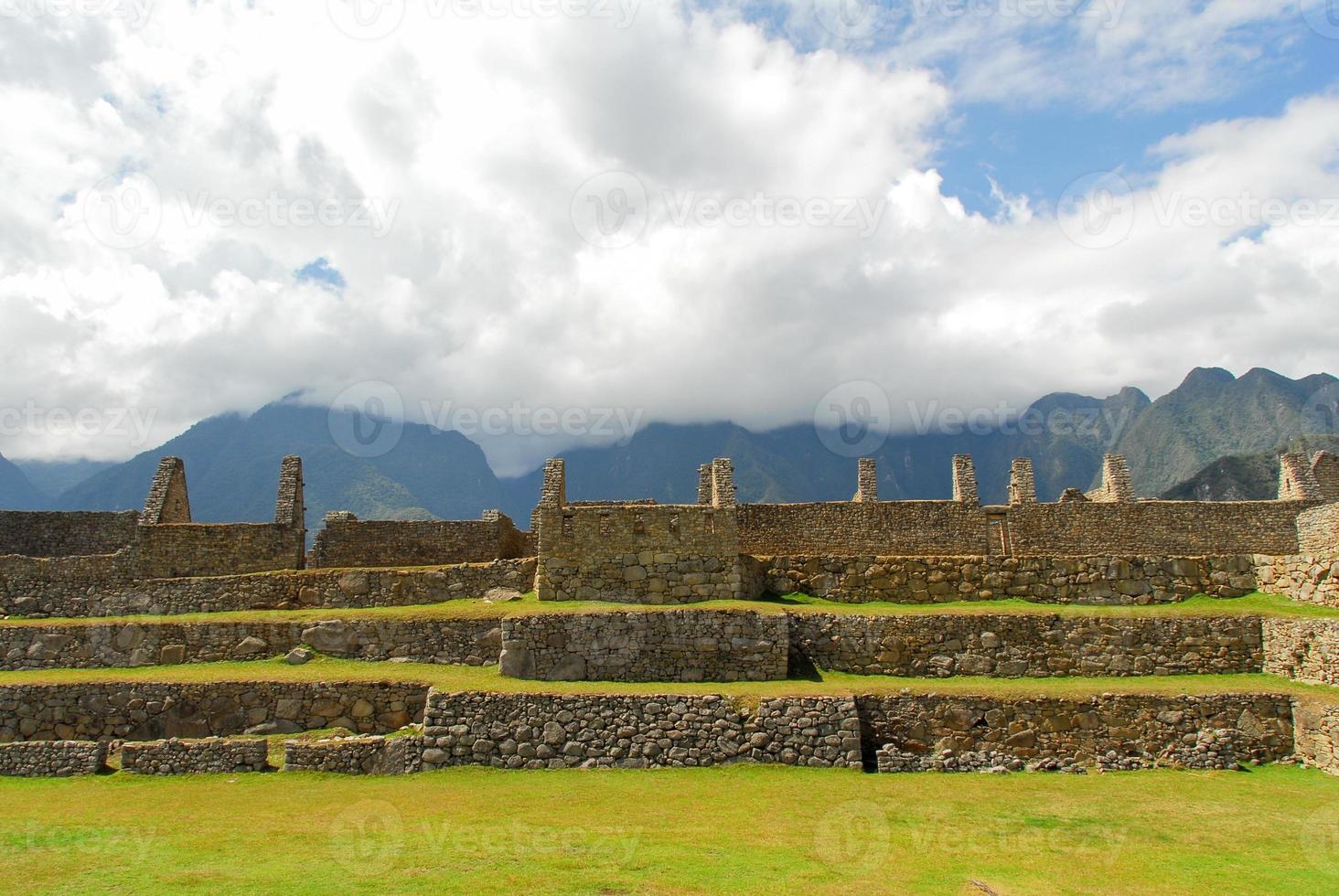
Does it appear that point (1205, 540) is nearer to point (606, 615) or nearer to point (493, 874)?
point (606, 615)

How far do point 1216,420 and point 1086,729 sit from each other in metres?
80.4

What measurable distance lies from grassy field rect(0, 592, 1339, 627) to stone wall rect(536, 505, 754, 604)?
0.49 m

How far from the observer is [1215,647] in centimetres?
2081

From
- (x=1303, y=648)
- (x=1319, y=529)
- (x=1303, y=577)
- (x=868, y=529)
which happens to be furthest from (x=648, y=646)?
(x=1319, y=529)

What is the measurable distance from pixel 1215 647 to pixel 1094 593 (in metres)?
2.98

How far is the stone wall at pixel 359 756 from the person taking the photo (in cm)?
1744

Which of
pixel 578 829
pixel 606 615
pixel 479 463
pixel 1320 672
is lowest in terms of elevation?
pixel 578 829

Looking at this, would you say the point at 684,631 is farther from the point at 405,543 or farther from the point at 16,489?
the point at 16,489

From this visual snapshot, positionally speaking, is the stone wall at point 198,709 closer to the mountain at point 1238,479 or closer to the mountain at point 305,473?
the mountain at point 1238,479

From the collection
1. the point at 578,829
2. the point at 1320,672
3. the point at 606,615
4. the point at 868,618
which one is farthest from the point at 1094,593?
the point at 578,829

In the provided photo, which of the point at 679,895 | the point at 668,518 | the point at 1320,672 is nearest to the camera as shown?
the point at 679,895

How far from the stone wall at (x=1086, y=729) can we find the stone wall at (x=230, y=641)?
10.1m

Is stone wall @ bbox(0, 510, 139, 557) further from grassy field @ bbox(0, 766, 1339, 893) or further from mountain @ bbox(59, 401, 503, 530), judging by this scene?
mountain @ bbox(59, 401, 503, 530)

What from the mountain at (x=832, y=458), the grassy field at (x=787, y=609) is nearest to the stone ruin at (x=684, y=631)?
the grassy field at (x=787, y=609)
